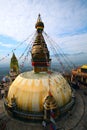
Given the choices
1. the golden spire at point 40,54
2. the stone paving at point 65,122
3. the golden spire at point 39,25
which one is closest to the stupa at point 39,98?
the golden spire at point 40,54

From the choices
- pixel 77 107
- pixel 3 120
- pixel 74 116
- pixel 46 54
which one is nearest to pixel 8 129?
pixel 3 120

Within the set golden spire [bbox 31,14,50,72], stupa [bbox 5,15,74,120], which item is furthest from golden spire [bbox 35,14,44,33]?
stupa [bbox 5,15,74,120]

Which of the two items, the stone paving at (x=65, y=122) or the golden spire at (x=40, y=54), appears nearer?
the stone paving at (x=65, y=122)

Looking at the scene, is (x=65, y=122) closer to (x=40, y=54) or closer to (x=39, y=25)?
(x=40, y=54)

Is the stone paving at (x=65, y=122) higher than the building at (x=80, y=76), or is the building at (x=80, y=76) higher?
the building at (x=80, y=76)

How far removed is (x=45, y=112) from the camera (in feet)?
49.5

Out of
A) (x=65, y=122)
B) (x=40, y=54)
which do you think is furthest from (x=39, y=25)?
(x=65, y=122)

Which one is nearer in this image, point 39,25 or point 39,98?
point 39,98

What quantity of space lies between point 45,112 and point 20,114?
3.37m

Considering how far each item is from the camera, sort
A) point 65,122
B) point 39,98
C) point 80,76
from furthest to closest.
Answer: point 80,76 → point 39,98 → point 65,122

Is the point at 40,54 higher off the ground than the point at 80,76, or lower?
higher

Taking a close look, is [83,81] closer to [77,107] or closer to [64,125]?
[77,107]

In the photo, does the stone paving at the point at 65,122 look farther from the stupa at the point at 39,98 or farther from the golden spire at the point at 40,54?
the golden spire at the point at 40,54

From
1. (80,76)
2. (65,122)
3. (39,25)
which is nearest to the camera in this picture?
(65,122)
